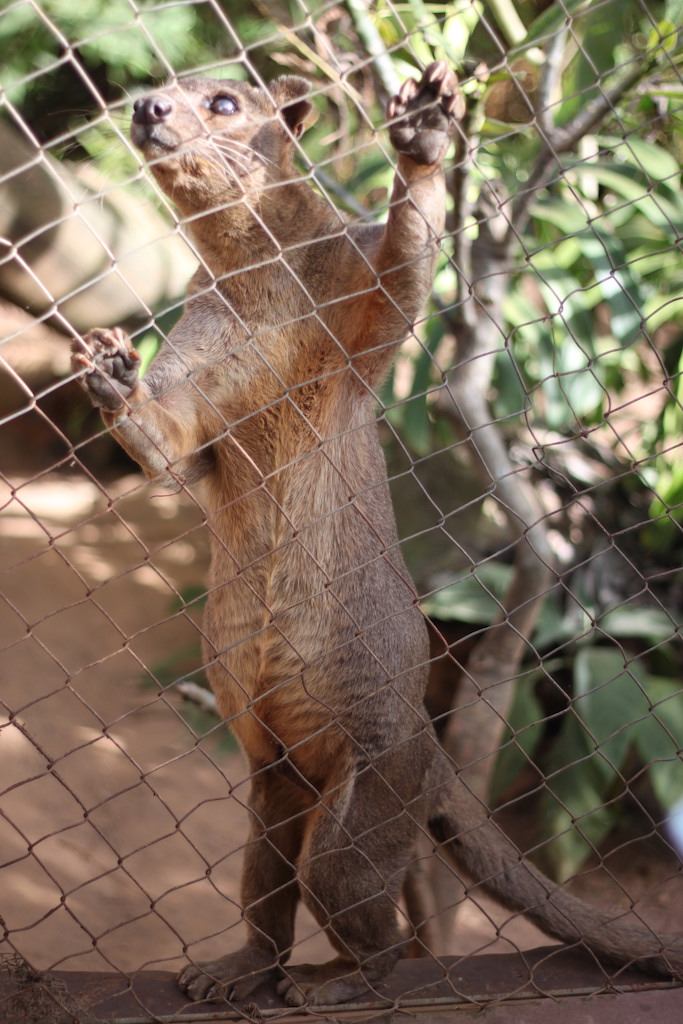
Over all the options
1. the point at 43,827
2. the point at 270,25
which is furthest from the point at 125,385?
the point at 270,25

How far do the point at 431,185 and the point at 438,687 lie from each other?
357cm

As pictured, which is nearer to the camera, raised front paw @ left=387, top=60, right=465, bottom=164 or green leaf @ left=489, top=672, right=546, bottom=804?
raised front paw @ left=387, top=60, right=465, bottom=164

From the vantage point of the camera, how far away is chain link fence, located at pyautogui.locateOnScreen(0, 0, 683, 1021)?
8.15 feet

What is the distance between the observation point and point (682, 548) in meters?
5.53

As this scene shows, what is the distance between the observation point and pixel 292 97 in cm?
272

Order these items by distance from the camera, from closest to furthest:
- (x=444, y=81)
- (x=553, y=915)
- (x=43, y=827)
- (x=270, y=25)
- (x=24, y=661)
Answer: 1. (x=444, y=81)
2. (x=553, y=915)
3. (x=43, y=827)
4. (x=24, y=661)
5. (x=270, y=25)

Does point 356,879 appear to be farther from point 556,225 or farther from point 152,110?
point 556,225

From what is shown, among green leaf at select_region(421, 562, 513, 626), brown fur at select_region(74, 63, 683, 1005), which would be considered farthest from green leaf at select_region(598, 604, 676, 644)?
brown fur at select_region(74, 63, 683, 1005)

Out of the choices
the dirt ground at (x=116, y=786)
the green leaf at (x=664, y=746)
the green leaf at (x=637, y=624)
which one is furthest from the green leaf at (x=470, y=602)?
the dirt ground at (x=116, y=786)

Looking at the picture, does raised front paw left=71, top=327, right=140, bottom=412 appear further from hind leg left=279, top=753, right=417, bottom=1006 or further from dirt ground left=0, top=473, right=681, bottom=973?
hind leg left=279, top=753, right=417, bottom=1006

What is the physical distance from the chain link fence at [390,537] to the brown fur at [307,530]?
0.06 feet

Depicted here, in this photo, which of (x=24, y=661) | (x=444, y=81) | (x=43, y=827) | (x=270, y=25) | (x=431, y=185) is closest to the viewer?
(x=444, y=81)

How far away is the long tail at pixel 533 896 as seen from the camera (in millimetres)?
2559

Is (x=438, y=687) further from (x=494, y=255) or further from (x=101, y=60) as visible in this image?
(x=101, y=60)
